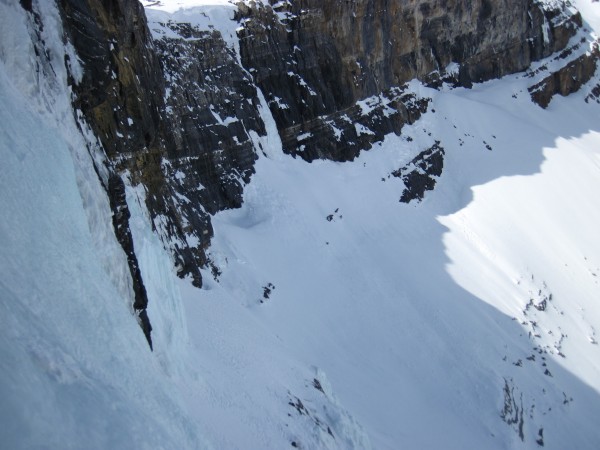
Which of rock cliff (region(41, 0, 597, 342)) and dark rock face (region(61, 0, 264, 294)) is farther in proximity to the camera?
rock cliff (region(41, 0, 597, 342))

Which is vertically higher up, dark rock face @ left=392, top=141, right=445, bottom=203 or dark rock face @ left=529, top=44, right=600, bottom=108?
dark rock face @ left=529, top=44, right=600, bottom=108

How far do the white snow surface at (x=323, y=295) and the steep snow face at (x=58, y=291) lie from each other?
36 millimetres

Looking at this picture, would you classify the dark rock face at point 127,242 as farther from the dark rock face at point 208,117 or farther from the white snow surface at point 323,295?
the dark rock face at point 208,117

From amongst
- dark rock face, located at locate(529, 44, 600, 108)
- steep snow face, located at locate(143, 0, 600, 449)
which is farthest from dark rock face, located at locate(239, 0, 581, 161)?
dark rock face, located at locate(529, 44, 600, 108)

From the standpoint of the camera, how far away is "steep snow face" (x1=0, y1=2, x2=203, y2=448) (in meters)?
5.64

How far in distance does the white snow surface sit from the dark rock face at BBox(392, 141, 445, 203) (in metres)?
0.57

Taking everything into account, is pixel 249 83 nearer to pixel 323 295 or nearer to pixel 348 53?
pixel 348 53

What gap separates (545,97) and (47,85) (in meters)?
47.0

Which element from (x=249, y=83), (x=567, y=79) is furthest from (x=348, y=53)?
(x=567, y=79)

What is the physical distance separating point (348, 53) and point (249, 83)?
7.57 meters

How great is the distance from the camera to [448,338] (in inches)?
1014

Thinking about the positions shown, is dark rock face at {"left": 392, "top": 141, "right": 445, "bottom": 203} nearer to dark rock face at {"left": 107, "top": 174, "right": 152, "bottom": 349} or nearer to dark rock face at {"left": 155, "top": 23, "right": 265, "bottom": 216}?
dark rock face at {"left": 155, "top": 23, "right": 265, "bottom": 216}

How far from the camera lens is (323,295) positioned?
25531 millimetres

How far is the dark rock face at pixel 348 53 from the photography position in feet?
100
